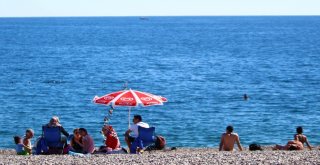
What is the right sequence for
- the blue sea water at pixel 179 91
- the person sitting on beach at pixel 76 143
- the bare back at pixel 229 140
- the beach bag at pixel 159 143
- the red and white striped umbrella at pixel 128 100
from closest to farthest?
the person sitting on beach at pixel 76 143, the bare back at pixel 229 140, the red and white striped umbrella at pixel 128 100, the beach bag at pixel 159 143, the blue sea water at pixel 179 91

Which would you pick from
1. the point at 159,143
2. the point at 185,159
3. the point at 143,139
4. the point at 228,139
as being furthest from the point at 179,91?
the point at 185,159

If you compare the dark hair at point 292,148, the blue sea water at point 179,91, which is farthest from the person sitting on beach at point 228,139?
the blue sea water at point 179,91

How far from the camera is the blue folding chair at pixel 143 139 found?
18.0m

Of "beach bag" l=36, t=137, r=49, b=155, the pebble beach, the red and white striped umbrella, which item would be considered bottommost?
the pebble beach

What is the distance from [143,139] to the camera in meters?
18.3

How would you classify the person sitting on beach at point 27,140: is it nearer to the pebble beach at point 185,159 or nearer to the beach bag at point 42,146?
the beach bag at point 42,146

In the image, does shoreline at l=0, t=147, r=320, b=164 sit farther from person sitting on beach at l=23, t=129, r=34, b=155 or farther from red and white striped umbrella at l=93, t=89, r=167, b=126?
red and white striped umbrella at l=93, t=89, r=167, b=126

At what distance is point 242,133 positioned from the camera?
31.8 metres

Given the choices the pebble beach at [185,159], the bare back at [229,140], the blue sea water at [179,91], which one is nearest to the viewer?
the pebble beach at [185,159]

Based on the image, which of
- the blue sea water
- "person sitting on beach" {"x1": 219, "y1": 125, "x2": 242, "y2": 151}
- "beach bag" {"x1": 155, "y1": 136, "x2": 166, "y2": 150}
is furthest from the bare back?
the blue sea water

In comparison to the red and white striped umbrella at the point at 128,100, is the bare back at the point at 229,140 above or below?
below

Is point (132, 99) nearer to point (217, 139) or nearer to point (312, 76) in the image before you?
point (217, 139)

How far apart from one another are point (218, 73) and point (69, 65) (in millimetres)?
16993

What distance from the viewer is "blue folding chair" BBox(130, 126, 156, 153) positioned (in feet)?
59.2
